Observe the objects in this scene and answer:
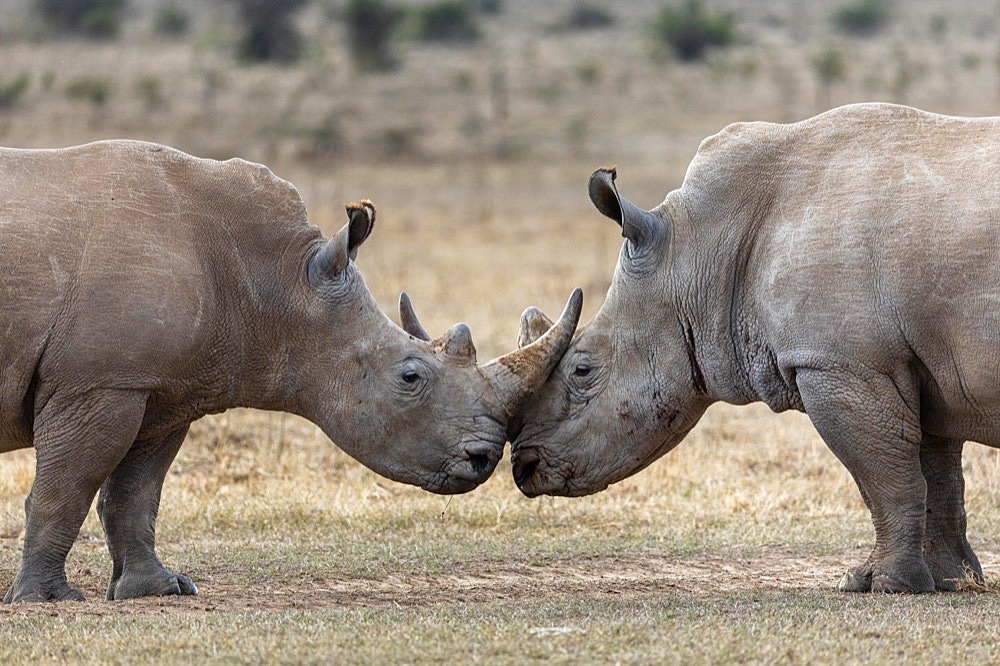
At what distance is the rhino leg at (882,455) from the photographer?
7.23 meters

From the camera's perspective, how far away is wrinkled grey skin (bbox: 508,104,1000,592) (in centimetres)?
708

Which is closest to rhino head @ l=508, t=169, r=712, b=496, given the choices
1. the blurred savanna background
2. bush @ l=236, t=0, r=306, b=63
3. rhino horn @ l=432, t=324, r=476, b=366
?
rhino horn @ l=432, t=324, r=476, b=366

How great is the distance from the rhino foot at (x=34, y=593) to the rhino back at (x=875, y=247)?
10.7 ft

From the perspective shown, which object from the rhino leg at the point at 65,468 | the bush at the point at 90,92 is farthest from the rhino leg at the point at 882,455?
the bush at the point at 90,92

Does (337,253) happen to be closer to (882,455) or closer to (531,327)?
(531,327)

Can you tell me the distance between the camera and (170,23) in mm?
52219

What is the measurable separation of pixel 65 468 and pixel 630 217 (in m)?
2.81

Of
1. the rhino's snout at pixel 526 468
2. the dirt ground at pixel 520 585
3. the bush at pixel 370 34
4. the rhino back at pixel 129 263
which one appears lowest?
the dirt ground at pixel 520 585

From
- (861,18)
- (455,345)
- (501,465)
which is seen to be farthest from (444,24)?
(455,345)

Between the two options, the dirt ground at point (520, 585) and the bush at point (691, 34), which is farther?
the bush at point (691, 34)

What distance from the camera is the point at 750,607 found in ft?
22.9

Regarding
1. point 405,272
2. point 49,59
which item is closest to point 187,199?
point 405,272

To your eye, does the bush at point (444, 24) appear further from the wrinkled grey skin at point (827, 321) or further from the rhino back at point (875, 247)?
the rhino back at point (875, 247)

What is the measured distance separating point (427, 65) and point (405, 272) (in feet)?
86.0
